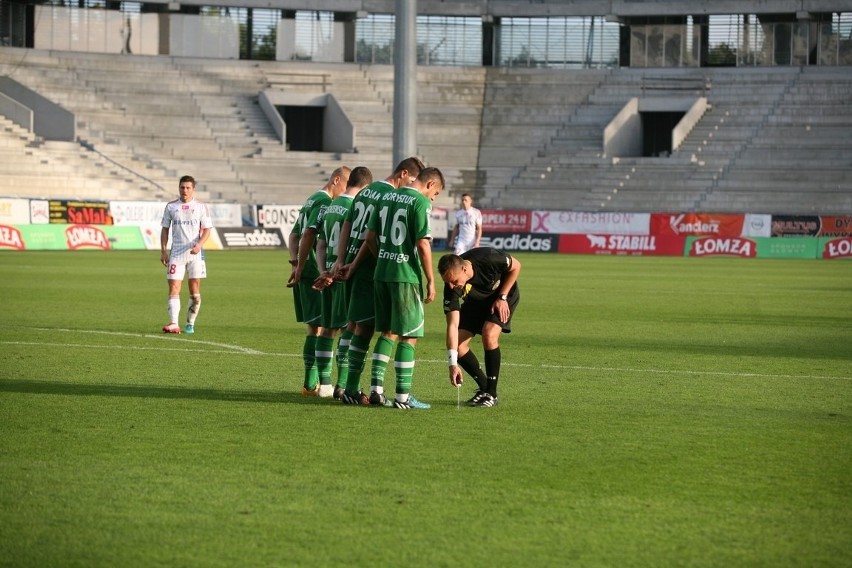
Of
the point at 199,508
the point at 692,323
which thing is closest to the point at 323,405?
the point at 199,508

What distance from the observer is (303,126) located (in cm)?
6234

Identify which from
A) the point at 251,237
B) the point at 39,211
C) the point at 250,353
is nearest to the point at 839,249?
the point at 251,237

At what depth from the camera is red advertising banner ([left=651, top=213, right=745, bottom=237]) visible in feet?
156

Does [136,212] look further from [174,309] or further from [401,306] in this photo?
[401,306]

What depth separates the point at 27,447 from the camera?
8.45 m

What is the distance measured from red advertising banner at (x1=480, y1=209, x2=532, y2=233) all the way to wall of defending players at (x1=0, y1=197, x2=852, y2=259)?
4 centimetres

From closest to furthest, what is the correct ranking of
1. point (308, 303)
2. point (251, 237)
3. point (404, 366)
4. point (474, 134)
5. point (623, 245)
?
point (404, 366), point (308, 303), point (251, 237), point (623, 245), point (474, 134)

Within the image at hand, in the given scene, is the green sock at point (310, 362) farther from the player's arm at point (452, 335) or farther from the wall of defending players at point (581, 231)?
the wall of defending players at point (581, 231)

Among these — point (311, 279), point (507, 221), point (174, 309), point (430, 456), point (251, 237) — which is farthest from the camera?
point (507, 221)

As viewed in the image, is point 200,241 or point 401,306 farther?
point 200,241

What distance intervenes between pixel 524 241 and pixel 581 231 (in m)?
2.19

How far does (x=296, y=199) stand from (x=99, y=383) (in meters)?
42.6

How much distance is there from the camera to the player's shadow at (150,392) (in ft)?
35.7

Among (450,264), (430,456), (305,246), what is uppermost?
(305,246)
